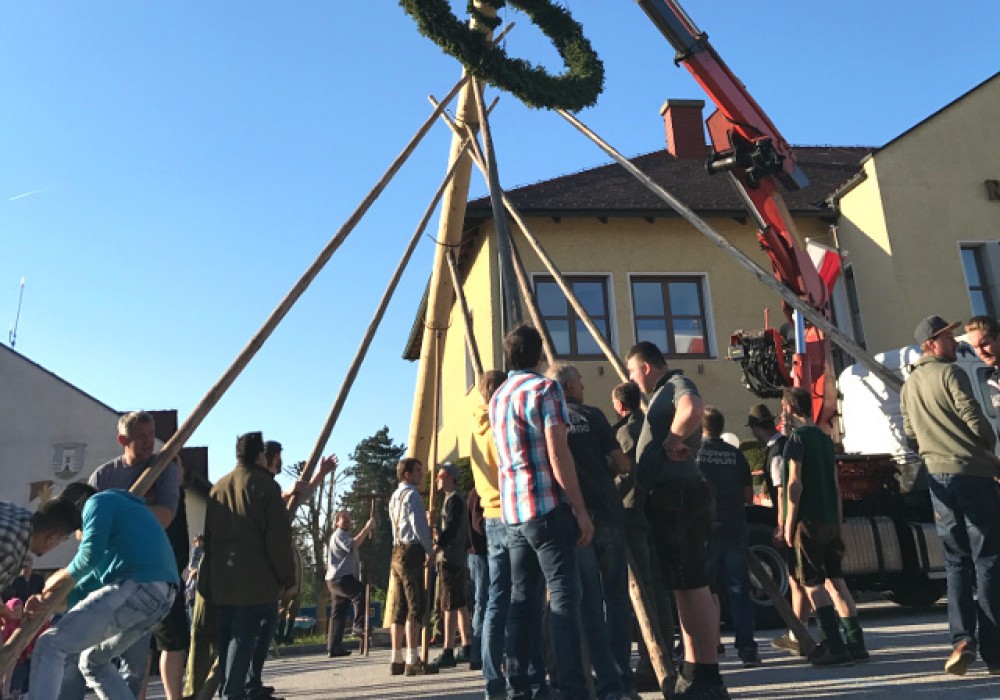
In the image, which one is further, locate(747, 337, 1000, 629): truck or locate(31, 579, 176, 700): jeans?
locate(747, 337, 1000, 629): truck

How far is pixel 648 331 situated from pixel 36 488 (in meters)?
15.6

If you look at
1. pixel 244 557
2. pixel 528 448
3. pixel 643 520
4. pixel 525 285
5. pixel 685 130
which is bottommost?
pixel 244 557

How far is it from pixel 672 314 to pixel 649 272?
3.05ft

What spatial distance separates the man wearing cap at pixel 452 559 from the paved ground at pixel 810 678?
2.31ft

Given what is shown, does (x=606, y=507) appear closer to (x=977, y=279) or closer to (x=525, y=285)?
(x=525, y=285)

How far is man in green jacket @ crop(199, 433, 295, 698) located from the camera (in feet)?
18.2

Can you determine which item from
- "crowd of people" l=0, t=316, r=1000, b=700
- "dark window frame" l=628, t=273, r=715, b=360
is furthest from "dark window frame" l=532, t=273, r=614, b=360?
"crowd of people" l=0, t=316, r=1000, b=700

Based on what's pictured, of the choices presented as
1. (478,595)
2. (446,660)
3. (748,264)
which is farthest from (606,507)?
(748,264)

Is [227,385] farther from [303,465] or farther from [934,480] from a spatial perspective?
[934,480]

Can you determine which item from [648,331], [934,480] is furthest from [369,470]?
[934,480]

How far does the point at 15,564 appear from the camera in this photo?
4.40 m

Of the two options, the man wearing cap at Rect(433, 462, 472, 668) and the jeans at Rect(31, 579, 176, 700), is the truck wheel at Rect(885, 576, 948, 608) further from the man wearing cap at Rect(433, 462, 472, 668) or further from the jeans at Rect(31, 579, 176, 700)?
the jeans at Rect(31, 579, 176, 700)

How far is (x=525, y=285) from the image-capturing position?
738 centimetres

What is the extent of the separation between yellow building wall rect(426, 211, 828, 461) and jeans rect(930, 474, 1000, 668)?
1137cm
